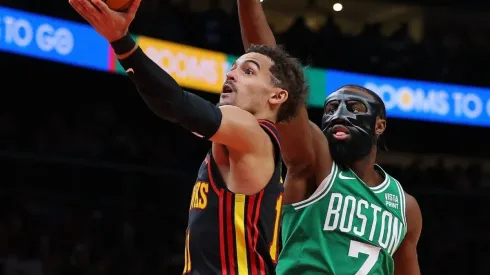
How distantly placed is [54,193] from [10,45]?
A: 1.61m

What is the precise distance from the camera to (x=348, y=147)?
3.54 metres

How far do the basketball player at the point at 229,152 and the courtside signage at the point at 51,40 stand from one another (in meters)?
5.18

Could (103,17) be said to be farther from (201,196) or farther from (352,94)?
(352,94)

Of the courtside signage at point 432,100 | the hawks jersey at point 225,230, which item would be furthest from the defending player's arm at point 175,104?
the courtside signage at point 432,100

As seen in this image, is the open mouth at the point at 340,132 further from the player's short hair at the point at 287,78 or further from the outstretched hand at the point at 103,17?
the outstretched hand at the point at 103,17

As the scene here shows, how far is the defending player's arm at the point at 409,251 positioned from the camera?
3.73 metres

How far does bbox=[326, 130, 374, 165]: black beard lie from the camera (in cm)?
353

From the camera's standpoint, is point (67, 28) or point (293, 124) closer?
point (293, 124)

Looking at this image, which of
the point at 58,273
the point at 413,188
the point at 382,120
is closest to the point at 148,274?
the point at 58,273

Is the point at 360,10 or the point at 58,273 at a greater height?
the point at 360,10

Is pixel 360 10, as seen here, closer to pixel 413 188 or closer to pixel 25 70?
pixel 413 188

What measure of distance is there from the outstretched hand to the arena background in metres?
5.47

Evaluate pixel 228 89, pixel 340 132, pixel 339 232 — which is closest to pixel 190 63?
pixel 340 132

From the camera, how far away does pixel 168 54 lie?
8492 millimetres
